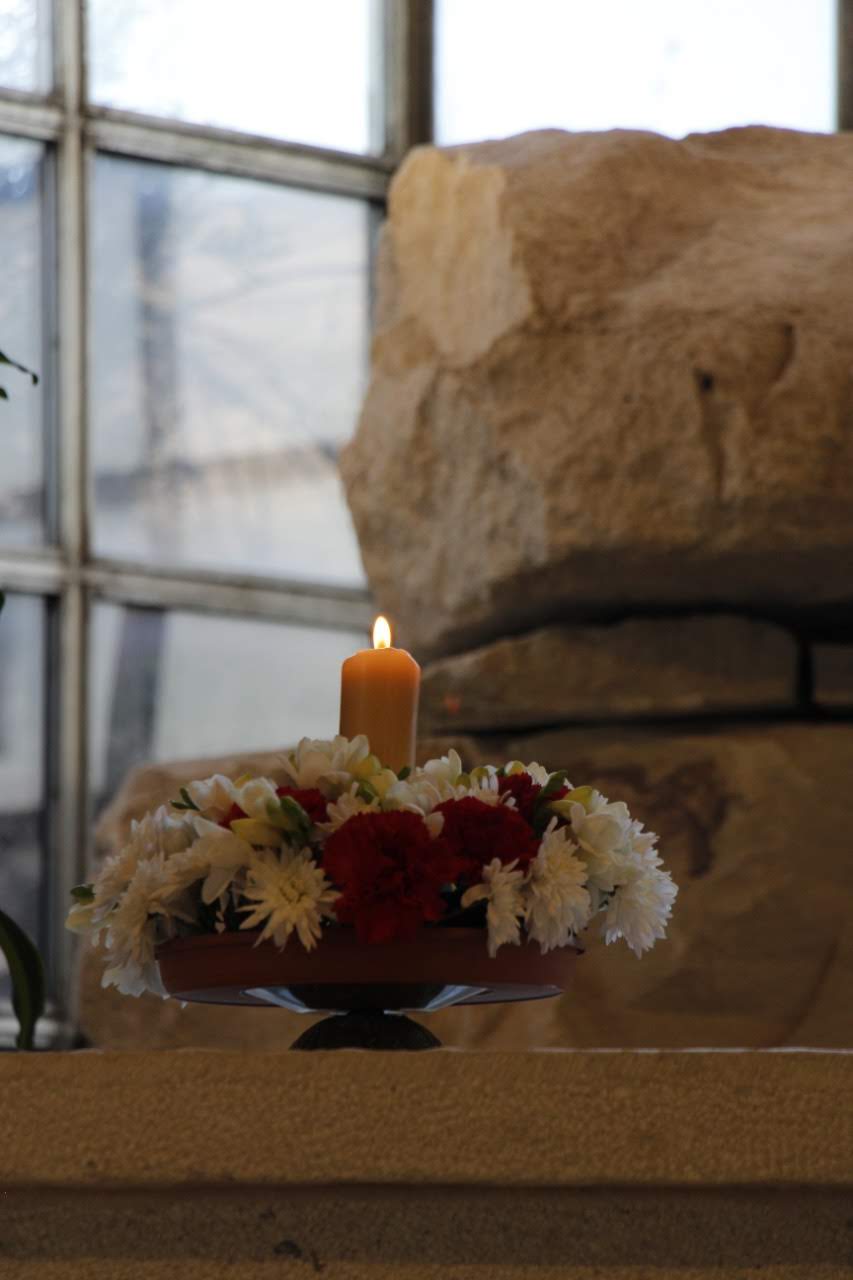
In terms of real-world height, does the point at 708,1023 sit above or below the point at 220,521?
below

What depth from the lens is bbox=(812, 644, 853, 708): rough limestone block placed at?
9.91ft

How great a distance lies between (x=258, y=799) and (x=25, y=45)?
3.13m

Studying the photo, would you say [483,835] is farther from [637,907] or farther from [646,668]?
[646,668]

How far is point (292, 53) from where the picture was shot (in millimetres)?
4203

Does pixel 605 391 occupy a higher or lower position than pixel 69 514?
higher

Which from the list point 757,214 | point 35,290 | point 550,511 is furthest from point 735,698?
point 35,290

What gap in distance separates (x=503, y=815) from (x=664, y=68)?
11.5 ft

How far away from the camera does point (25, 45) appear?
3.98 metres

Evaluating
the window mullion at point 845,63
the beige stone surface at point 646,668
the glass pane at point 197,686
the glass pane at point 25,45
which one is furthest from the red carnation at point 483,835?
the window mullion at point 845,63

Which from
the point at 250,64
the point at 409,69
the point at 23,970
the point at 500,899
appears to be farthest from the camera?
the point at 409,69

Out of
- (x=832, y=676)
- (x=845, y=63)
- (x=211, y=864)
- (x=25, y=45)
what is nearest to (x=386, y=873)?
(x=211, y=864)

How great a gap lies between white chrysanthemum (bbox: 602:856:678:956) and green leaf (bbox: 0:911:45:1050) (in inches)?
26.7

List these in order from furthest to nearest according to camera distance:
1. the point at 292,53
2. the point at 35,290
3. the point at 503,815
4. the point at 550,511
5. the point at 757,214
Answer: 1. the point at 292,53
2. the point at 35,290
3. the point at 757,214
4. the point at 550,511
5. the point at 503,815

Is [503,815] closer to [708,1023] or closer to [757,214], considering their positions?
[708,1023]
